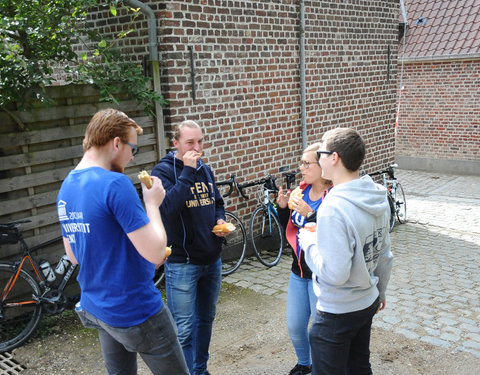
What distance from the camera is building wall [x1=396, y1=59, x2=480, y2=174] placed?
589 inches

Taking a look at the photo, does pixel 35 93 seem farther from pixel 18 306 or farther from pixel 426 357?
pixel 426 357

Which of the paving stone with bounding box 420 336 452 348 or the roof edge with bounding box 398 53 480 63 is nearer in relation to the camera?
the paving stone with bounding box 420 336 452 348

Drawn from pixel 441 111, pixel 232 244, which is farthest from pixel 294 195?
pixel 441 111

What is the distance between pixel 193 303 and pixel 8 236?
2021 mm

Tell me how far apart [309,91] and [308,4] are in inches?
51.1

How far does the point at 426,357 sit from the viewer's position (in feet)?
14.4

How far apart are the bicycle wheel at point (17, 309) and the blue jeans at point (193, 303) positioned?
1751 millimetres

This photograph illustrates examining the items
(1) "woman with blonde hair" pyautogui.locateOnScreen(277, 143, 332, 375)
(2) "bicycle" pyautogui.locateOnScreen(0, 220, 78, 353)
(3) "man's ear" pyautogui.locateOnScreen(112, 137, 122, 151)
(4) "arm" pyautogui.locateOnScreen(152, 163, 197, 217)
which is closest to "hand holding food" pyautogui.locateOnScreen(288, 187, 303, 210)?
(1) "woman with blonde hair" pyautogui.locateOnScreen(277, 143, 332, 375)

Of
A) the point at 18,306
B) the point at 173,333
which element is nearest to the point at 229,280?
the point at 18,306

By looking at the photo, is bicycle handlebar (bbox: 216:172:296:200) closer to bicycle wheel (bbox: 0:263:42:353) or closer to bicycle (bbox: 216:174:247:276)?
bicycle (bbox: 216:174:247:276)

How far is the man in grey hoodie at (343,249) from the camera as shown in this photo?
2557mm

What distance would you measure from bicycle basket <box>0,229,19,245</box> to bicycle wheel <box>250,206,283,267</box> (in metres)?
3.27

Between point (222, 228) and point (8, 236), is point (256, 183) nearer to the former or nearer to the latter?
point (8, 236)

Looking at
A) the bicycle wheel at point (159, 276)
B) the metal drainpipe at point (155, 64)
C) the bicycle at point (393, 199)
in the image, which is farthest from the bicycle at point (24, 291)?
the bicycle at point (393, 199)
